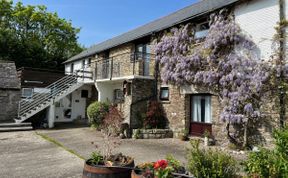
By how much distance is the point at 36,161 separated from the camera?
7.47 metres

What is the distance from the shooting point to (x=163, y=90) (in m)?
13.3

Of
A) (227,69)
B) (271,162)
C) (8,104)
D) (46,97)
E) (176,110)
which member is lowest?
(271,162)

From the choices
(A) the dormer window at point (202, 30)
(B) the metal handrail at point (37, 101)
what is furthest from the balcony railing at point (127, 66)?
(B) the metal handrail at point (37, 101)

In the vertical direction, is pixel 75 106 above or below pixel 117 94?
below

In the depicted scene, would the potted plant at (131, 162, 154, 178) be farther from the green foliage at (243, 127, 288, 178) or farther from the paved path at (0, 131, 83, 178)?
the paved path at (0, 131, 83, 178)

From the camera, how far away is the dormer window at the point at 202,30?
11336 mm

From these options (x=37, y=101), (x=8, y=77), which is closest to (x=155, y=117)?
(x=37, y=101)

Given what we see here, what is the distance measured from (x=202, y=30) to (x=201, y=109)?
3.82 metres

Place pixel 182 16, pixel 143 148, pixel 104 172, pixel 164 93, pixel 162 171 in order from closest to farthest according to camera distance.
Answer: pixel 162 171 → pixel 104 172 → pixel 143 148 → pixel 164 93 → pixel 182 16

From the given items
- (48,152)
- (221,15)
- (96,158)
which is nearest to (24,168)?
(48,152)

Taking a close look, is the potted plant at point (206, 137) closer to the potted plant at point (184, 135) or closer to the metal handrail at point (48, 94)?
the potted plant at point (184, 135)

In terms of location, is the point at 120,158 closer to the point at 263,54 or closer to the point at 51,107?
the point at 263,54

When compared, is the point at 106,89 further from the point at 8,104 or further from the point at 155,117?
the point at 8,104

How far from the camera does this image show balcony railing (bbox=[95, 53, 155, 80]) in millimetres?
13586
